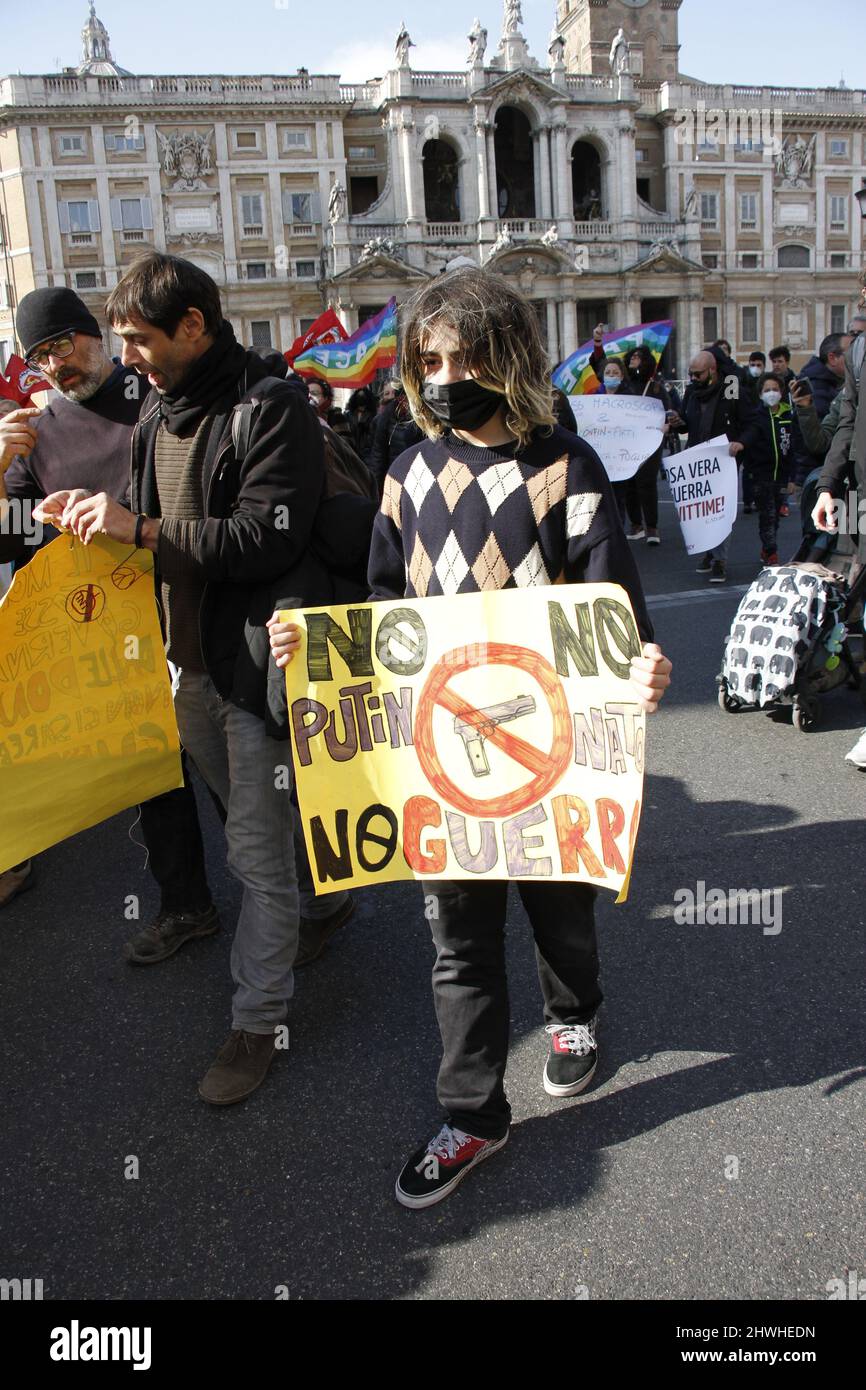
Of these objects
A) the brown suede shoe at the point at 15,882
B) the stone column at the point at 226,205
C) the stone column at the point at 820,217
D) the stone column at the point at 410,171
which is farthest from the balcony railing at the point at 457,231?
the brown suede shoe at the point at 15,882

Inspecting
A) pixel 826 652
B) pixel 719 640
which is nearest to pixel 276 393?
pixel 826 652

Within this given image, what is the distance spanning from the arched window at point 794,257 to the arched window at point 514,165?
47.0 feet

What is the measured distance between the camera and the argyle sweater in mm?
2197

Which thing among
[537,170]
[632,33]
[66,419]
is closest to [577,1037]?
[66,419]

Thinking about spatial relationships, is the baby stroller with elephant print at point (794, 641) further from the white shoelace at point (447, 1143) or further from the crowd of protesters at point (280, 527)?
the white shoelace at point (447, 1143)

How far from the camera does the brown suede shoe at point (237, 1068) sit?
2.70 metres

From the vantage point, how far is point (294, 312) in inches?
1978

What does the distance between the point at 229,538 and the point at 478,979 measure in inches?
45.8

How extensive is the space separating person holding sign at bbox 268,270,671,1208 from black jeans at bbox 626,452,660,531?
9.44 m

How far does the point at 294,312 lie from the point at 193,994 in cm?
5110

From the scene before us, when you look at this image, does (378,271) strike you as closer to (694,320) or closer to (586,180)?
Result: (586,180)

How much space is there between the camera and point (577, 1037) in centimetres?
269

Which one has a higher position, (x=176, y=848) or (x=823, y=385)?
(x=823, y=385)
